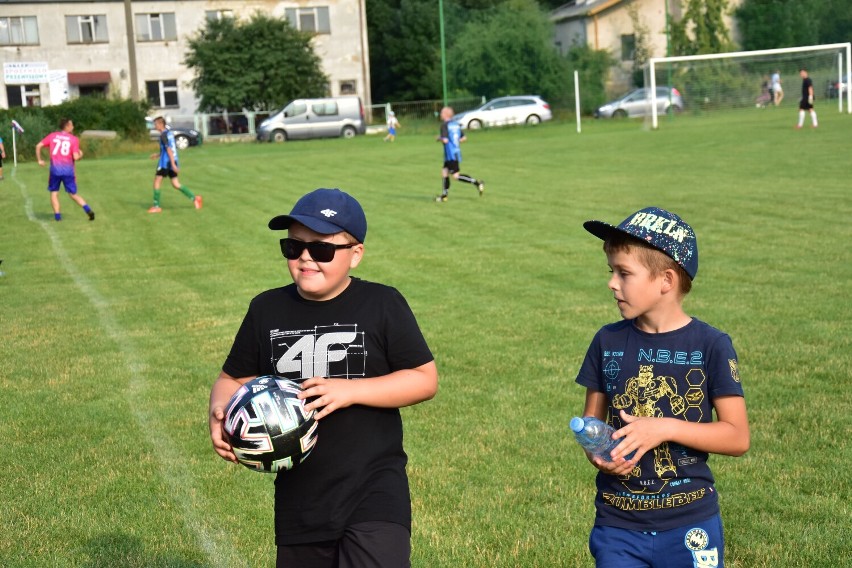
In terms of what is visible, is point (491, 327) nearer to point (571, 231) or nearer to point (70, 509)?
point (70, 509)

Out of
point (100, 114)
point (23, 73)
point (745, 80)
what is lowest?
point (745, 80)

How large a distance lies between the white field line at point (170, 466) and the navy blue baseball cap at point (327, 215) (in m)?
2.35

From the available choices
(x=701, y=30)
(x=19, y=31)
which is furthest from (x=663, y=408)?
(x=19, y=31)

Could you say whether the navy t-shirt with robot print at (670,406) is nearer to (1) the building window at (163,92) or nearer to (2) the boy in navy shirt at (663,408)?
(2) the boy in navy shirt at (663,408)

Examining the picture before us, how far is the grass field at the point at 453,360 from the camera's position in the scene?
594 centimetres

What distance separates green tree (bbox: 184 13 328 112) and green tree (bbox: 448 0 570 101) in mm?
9764

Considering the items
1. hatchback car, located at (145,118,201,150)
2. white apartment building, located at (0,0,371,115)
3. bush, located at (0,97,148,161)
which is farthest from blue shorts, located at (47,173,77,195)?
white apartment building, located at (0,0,371,115)

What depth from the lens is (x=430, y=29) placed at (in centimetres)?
8069

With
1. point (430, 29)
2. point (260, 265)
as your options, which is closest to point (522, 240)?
point (260, 265)

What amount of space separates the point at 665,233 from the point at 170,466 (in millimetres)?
4410

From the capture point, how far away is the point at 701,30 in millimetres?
63406

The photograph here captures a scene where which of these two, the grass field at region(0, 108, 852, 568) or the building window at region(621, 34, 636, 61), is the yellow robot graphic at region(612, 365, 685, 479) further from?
the building window at region(621, 34, 636, 61)

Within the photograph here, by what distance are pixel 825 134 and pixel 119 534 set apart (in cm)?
3462

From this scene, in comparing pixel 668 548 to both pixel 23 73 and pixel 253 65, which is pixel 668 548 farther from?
pixel 253 65
